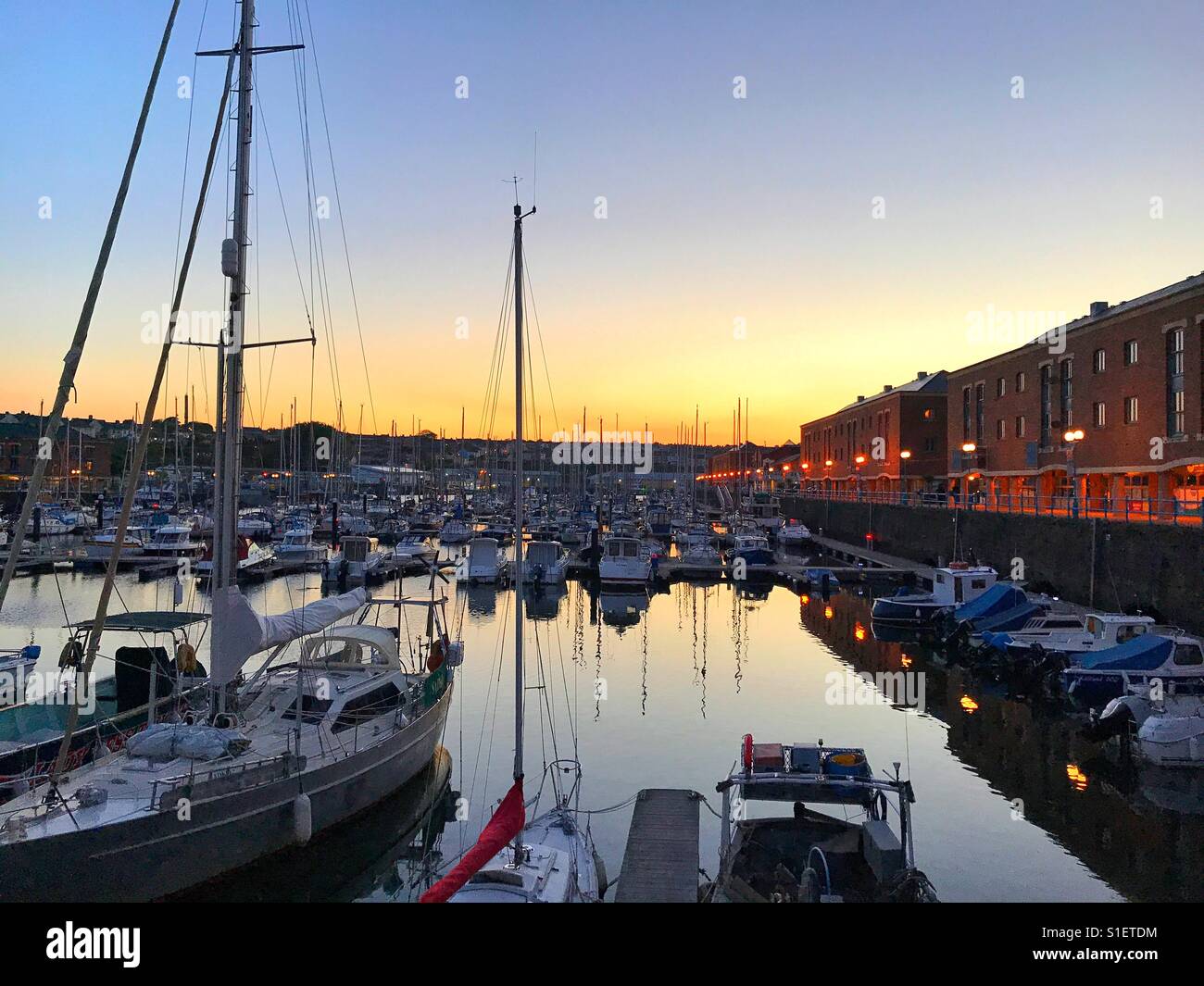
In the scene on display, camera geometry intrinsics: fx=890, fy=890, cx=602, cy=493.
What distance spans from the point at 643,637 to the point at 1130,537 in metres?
19.2

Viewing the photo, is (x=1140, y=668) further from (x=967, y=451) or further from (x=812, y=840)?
(x=967, y=451)

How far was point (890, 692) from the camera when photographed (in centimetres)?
2819

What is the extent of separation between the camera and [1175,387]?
3881 centimetres

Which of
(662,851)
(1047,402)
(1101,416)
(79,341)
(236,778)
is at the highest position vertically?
(1047,402)

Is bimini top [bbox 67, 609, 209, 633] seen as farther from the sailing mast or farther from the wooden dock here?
the wooden dock

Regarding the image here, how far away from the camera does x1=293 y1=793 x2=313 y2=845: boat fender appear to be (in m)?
14.2

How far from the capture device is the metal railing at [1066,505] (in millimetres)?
32719

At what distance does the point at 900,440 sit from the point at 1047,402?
82.0 feet

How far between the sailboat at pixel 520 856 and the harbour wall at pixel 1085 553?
24.7 m

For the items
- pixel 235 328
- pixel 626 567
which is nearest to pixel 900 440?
pixel 626 567

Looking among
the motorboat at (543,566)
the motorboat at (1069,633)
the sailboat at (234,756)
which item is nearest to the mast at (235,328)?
the sailboat at (234,756)

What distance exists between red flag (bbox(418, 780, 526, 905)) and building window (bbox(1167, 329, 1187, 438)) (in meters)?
37.3

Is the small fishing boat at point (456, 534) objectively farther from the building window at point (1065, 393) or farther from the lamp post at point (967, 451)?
the building window at point (1065, 393)
